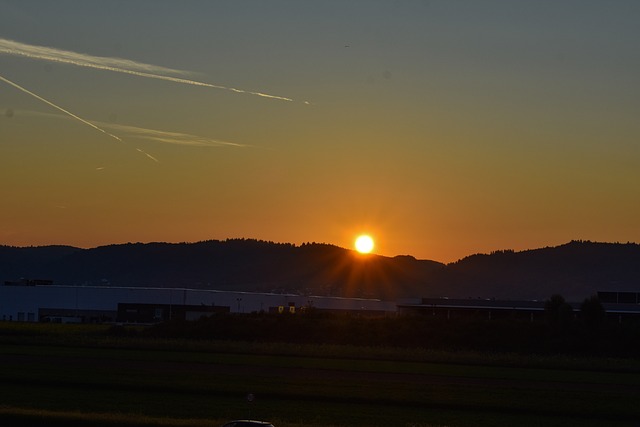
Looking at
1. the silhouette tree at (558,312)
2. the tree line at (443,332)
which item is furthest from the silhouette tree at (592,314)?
the silhouette tree at (558,312)

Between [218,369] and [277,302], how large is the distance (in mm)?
119720

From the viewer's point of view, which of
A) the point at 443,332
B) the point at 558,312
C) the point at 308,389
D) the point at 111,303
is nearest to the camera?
the point at 308,389

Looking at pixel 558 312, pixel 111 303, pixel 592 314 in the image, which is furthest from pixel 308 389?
pixel 111 303

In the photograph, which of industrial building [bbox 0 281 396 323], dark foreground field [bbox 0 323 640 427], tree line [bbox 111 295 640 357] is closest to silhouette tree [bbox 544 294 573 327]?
tree line [bbox 111 295 640 357]

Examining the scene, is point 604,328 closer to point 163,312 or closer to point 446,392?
point 446,392

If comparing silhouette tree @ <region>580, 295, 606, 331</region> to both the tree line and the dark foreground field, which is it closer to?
the tree line

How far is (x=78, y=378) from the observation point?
190 ft

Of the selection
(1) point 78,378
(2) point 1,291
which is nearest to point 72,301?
(2) point 1,291

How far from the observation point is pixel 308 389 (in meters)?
55.3

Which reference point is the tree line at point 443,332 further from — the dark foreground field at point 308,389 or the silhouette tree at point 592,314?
the dark foreground field at point 308,389

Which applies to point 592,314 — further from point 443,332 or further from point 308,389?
point 308,389

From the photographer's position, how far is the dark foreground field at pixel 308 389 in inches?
1745

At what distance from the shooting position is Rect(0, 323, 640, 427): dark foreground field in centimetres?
4431

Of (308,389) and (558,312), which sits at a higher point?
(558,312)
